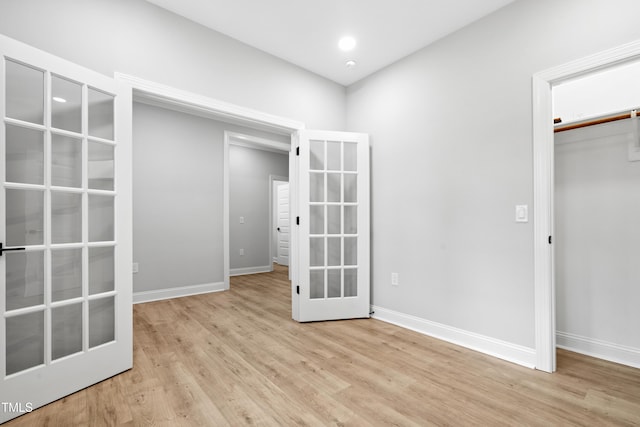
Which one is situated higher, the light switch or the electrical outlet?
the light switch

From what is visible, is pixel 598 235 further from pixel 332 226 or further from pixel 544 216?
pixel 332 226

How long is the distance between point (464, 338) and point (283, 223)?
5.22 metres

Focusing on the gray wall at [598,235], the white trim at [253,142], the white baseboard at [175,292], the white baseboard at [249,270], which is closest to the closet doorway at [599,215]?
the gray wall at [598,235]

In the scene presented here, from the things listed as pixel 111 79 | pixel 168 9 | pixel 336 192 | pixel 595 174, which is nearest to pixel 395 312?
pixel 336 192

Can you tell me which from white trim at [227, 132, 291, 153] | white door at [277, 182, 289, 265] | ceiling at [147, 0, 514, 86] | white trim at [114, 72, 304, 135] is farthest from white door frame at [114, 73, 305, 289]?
white door at [277, 182, 289, 265]

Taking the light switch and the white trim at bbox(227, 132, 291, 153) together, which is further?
the white trim at bbox(227, 132, 291, 153)

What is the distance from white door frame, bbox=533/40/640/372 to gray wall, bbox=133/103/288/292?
155 inches

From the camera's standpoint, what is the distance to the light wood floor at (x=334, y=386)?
156 centimetres

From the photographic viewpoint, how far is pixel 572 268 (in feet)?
7.98

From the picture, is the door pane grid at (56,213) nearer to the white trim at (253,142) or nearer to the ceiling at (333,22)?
the ceiling at (333,22)

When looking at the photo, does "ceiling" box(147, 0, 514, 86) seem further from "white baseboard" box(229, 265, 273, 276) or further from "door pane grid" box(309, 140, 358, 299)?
"white baseboard" box(229, 265, 273, 276)

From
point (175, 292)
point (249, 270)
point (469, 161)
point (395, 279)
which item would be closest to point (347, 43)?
point (469, 161)

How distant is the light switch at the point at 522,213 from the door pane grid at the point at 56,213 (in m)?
2.85

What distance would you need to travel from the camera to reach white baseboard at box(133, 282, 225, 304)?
153 inches
